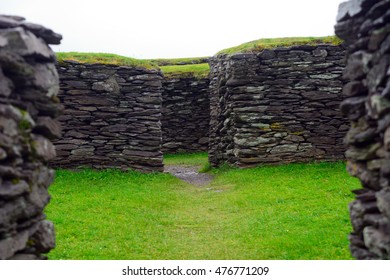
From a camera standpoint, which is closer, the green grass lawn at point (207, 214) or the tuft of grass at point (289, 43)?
the green grass lawn at point (207, 214)

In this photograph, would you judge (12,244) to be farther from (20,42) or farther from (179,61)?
(179,61)

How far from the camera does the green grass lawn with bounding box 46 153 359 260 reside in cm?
788

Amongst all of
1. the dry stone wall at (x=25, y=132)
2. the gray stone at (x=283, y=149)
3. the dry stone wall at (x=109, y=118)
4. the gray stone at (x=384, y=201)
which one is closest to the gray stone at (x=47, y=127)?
the dry stone wall at (x=25, y=132)

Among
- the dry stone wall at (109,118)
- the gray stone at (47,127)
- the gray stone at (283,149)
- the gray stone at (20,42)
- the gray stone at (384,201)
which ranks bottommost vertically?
the gray stone at (283,149)

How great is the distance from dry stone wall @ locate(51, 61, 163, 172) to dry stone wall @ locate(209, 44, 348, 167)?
2693mm

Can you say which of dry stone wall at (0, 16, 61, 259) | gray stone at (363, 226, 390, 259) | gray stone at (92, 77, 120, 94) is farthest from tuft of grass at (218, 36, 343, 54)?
gray stone at (363, 226, 390, 259)

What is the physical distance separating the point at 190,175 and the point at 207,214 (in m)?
6.94

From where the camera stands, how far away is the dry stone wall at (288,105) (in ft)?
52.0

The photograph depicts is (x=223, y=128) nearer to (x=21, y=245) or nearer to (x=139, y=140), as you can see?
(x=139, y=140)

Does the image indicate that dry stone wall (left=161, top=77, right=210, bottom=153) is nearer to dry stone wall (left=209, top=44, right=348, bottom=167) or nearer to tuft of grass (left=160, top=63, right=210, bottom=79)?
tuft of grass (left=160, top=63, right=210, bottom=79)

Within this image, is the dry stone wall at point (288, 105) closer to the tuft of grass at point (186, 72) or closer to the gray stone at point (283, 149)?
the gray stone at point (283, 149)

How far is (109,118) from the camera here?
15695 millimetres

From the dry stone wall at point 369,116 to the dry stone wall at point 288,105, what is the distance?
10.1 metres

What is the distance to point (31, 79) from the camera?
509 centimetres
